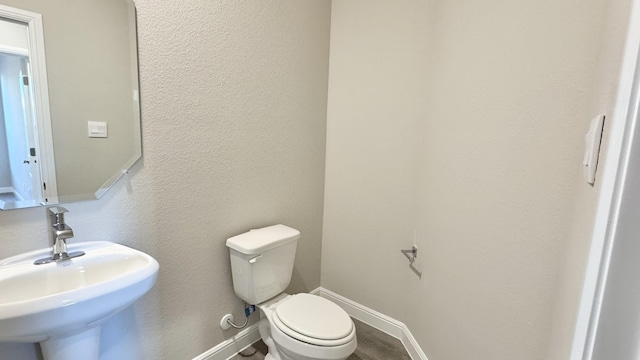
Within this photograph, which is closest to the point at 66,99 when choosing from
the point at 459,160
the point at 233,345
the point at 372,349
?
the point at 233,345

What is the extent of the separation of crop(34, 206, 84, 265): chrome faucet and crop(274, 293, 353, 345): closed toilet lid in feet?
2.90

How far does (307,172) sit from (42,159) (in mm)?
1315

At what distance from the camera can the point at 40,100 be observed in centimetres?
98

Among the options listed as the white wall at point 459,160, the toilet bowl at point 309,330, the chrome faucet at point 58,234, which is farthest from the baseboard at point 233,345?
the chrome faucet at point 58,234

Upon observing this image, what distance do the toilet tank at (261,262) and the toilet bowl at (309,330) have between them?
11 centimetres

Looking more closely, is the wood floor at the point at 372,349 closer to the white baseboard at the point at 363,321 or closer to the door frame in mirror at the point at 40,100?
the white baseboard at the point at 363,321

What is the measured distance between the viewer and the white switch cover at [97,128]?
110cm

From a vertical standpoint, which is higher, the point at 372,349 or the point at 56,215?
the point at 56,215

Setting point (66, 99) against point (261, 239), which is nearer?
point (66, 99)

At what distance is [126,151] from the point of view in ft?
3.81

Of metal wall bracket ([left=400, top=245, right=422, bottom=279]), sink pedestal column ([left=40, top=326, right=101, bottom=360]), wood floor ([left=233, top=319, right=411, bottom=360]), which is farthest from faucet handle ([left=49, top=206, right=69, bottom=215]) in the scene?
metal wall bracket ([left=400, top=245, right=422, bottom=279])

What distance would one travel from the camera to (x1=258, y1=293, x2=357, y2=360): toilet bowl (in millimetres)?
1220

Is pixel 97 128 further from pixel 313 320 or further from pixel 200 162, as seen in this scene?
pixel 313 320

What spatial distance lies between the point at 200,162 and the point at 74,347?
0.81 meters
